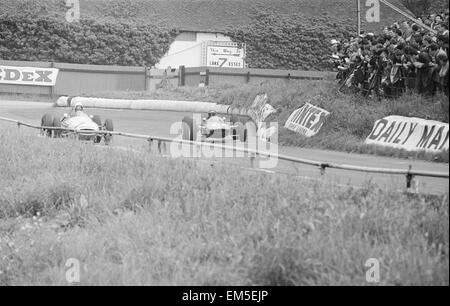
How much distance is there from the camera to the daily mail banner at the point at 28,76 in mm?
38812

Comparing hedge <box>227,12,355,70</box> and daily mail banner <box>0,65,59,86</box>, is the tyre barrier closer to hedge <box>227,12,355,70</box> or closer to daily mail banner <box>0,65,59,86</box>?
daily mail banner <box>0,65,59,86</box>

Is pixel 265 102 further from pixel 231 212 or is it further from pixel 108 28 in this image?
pixel 108 28

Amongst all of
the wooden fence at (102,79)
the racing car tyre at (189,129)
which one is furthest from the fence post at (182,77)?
the racing car tyre at (189,129)

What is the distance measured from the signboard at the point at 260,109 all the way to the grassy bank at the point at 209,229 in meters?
8.64

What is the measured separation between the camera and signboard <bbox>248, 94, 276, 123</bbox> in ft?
66.7

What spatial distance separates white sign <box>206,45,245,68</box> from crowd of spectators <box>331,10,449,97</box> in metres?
29.7

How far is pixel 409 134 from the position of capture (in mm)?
13938

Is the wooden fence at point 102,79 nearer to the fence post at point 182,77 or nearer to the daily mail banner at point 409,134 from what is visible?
the fence post at point 182,77

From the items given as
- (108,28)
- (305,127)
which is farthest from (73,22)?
(305,127)

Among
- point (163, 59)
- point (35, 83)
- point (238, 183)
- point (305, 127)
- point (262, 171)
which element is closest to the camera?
point (238, 183)

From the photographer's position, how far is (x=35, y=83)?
39188 millimetres

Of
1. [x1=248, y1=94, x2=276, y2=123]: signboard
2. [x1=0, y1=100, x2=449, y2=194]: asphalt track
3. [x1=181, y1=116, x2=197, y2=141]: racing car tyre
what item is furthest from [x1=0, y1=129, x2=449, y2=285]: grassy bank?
[x1=248, y1=94, x2=276, y2=123]: signboard

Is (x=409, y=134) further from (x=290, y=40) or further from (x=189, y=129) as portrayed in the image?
(x=290, y=40)

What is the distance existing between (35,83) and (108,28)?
10.6m
